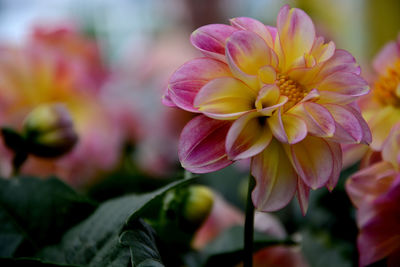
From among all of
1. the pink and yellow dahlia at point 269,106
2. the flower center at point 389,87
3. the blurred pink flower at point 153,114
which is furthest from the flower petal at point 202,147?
the blurred pink flower at point 153,114

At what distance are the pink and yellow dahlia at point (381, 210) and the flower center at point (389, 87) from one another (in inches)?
1.6

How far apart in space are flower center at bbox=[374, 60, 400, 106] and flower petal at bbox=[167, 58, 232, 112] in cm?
10

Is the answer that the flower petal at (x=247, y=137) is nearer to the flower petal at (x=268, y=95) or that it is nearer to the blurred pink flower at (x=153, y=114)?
the flower petal at (x=268, y=95)

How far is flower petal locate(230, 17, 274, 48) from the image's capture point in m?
0.16

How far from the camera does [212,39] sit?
0.53 ft

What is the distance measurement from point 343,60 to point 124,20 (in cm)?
212

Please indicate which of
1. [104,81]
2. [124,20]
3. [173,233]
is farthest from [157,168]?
[124,20]

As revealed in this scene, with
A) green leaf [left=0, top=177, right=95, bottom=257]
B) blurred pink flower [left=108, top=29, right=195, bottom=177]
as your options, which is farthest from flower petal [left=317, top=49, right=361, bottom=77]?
blurred pink flower [left=108, top=29, right=195, bottom=177]

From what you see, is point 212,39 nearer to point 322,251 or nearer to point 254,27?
point 254,27

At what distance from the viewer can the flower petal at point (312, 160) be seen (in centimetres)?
15

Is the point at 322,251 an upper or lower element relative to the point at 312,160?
lower

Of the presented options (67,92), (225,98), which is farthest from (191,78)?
(67,92)

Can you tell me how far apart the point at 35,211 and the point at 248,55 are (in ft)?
0.41

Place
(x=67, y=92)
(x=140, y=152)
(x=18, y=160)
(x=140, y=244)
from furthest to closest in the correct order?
(x=140, y=152) → (x=67, y=92) → (x=18, y=160) → (x=140, y=244)
